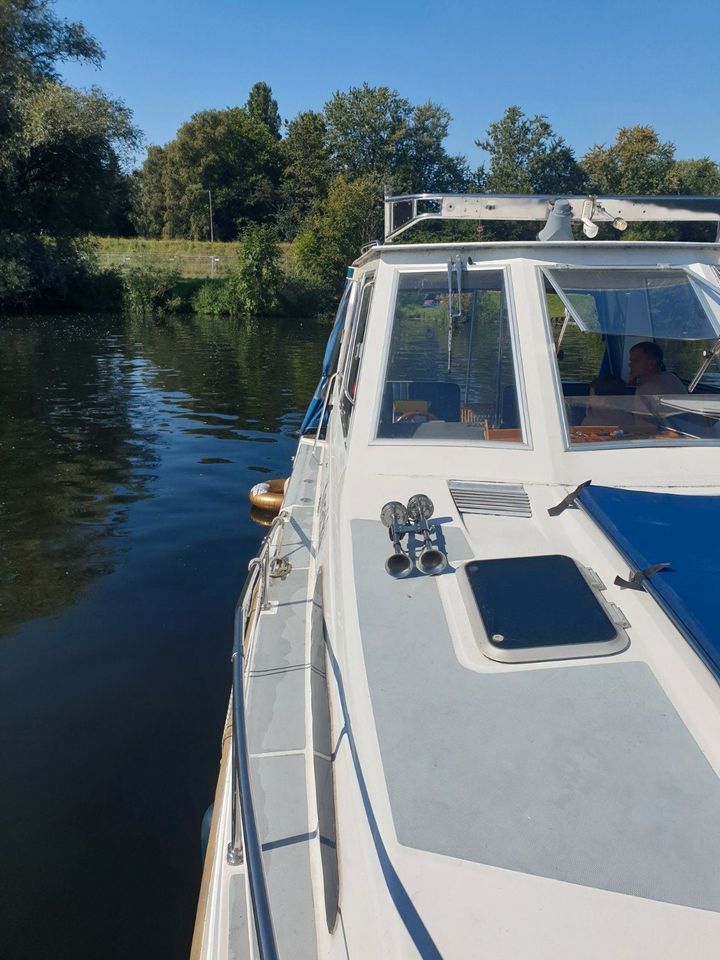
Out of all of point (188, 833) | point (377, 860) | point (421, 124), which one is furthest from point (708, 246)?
point (421, 124)

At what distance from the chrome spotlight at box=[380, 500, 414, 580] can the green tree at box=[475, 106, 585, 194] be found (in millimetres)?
59309

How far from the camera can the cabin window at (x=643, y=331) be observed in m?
3.90

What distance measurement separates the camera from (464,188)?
62375mm

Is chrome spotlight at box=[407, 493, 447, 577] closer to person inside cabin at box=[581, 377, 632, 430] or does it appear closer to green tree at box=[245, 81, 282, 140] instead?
person inside cabin at box=[581, 377, 632, 430]

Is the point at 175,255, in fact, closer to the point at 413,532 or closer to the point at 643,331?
the point at 643,331

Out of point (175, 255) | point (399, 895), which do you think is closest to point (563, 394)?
point (399, 895)

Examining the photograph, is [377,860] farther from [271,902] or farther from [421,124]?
[421,124]

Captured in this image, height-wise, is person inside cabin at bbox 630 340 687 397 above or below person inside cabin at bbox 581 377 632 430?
above

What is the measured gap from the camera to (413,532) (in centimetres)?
307

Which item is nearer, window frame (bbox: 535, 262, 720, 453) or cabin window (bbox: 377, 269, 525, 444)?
window frame (bbox: 535, 262, 720, 453)

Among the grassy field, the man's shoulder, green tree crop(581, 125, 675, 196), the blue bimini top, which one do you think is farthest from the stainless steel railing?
green tree crop(581, 125, 675, 196)

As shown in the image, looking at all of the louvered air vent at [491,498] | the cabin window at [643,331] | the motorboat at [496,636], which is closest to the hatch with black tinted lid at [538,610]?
the motorboat at [496,636]

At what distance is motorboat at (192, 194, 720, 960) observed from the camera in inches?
67.6

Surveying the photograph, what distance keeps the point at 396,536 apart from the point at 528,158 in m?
62.0
